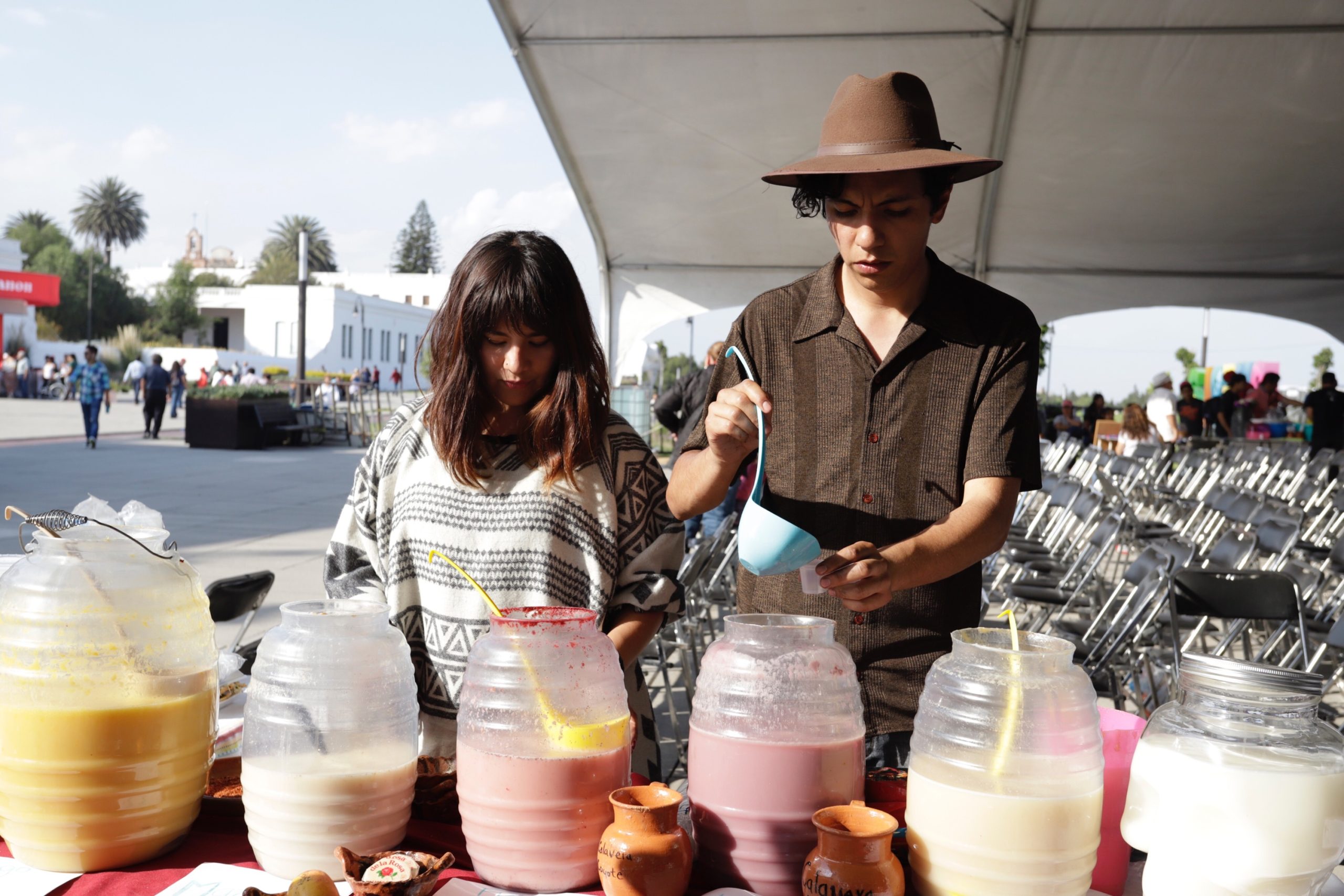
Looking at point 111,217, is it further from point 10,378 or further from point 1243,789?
point 1243,789

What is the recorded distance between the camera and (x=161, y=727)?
1.21 metres

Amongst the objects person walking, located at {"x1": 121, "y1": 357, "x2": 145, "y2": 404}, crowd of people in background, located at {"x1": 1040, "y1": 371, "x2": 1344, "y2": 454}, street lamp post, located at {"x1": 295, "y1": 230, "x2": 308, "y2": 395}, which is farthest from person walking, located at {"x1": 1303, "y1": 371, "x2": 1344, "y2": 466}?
person walking, located at {"x1": 121, "y1": 357, "x2": 145, "y2": 404}

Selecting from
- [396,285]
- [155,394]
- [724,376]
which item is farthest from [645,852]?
[396,285]

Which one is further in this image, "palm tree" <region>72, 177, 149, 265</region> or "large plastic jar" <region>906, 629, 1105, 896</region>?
"palm tree" <region>72, 177, 149, 265</region>

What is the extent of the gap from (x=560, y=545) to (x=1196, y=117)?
6.52m

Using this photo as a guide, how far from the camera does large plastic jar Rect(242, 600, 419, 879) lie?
3.84ft

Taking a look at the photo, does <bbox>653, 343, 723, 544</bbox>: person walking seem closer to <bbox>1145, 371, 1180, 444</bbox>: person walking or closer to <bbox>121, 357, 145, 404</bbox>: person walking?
<bbox>1145, 371, 1180, 444</bbox>: person walking

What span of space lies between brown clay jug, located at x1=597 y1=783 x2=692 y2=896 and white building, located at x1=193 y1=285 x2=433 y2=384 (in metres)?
50.8

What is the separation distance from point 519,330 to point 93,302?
202 feet

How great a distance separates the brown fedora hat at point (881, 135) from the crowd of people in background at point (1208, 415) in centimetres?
1105

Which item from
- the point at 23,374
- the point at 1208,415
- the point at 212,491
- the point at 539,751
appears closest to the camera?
the point at 539,751

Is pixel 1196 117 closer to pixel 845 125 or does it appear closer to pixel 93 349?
pixel 845 125

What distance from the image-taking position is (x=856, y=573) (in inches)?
50.1

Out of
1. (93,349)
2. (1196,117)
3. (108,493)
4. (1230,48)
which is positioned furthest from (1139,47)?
(93,349)
